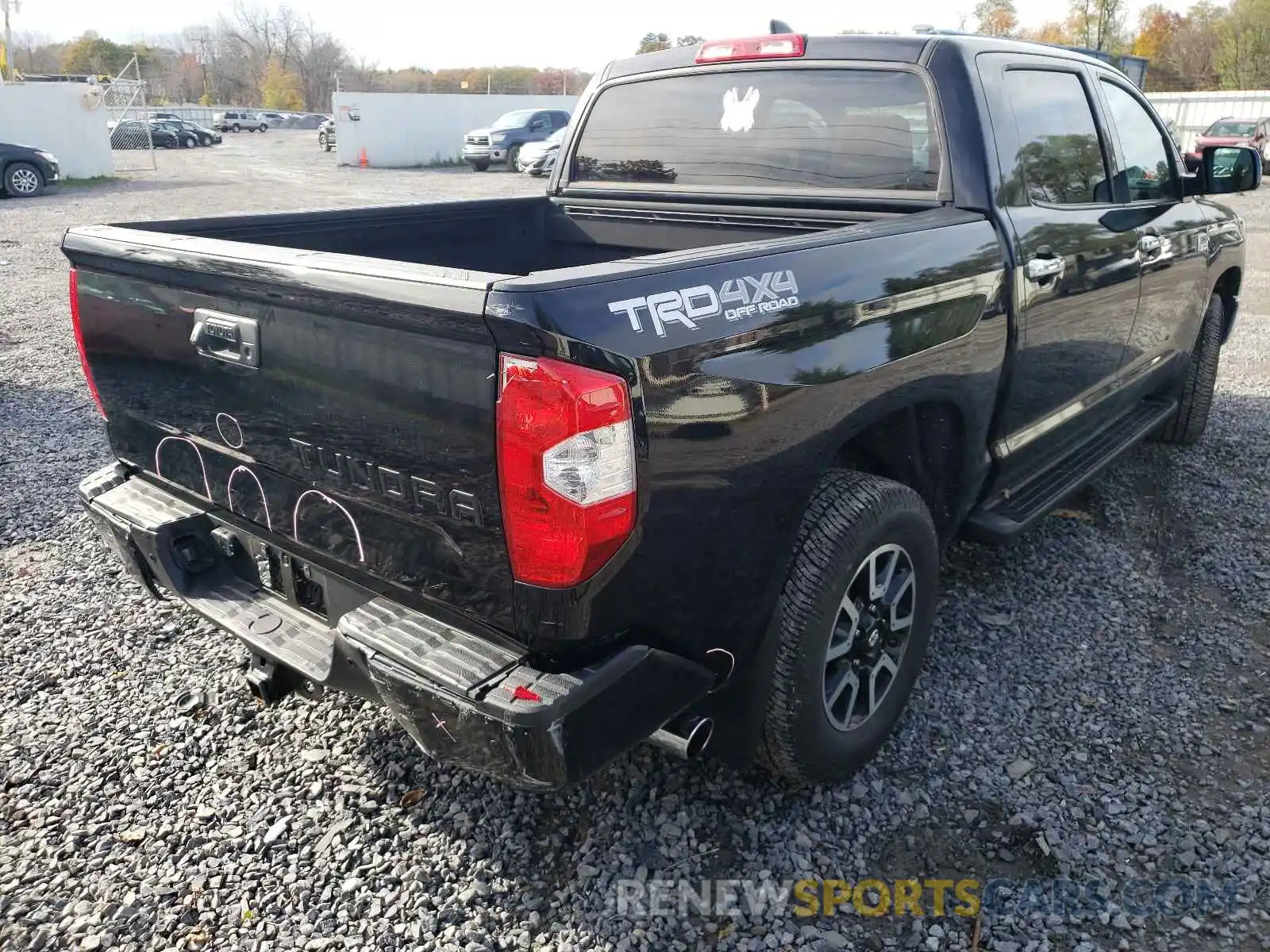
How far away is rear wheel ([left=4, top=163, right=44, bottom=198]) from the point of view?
19.4m

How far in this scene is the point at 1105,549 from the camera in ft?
14.2

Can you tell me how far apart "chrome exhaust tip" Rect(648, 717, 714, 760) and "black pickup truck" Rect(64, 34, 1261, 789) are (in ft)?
0.03

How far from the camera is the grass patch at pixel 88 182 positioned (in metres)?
22.3

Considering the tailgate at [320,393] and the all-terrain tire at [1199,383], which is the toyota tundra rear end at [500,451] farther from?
the all-terrain tire at [1199,383]

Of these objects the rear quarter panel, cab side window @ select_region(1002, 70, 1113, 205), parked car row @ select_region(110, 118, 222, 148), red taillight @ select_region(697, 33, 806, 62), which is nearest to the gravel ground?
the rear quarter panel

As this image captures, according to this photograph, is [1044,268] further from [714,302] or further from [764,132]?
[714,302]

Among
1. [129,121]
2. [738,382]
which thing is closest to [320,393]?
[738,382]

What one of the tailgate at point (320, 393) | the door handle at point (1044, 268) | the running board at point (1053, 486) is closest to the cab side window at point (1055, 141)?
the door handle at point (1044, 268)

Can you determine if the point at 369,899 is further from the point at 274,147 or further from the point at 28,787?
the point at 274,147

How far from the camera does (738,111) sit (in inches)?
145

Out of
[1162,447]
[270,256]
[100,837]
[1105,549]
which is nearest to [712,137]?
[270,256]

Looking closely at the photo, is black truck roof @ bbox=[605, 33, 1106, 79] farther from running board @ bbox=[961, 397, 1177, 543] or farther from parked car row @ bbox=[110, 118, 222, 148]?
parked car row @ bbox=[110, 118, 222, 148]

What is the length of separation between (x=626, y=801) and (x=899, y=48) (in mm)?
2533

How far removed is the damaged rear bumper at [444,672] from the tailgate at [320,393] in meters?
0.09
